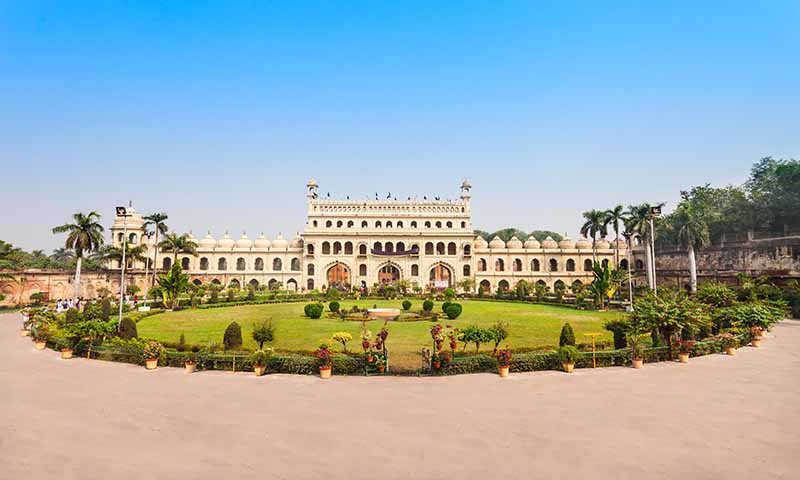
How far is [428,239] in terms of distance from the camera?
2179 inches

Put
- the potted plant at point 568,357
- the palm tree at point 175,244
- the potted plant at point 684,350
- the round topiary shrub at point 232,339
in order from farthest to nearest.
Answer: the palm tree at point 175,244 < the round topiary shrub at point 232,339 < the potted plant at point 684,350 < the potted plant at point 568,357

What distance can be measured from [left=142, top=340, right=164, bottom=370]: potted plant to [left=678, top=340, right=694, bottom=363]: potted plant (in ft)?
59.4

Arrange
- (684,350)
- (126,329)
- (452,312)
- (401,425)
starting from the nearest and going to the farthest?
(401,425), (684,350), (126,329), (452,312)

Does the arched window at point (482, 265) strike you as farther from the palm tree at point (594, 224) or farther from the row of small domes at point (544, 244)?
the palm tree at point (594, 224)

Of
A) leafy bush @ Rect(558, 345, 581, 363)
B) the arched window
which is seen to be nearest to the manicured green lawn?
leafy bush @ Rect(558, 345, 581, 363)

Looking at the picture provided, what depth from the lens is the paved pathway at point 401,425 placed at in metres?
7.20

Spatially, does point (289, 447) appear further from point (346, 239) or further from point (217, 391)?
point (346, 239)

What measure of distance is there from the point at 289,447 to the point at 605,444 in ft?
19.1

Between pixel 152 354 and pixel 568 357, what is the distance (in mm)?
13613

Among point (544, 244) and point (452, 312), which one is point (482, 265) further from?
point (452, 312)

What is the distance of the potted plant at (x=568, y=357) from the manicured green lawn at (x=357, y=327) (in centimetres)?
308

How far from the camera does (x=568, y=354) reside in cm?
1393

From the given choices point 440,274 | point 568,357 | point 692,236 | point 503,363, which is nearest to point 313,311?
point 503,363

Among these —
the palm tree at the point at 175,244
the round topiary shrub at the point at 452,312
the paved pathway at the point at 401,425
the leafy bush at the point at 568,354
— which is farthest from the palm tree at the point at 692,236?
the palm tree at the point at 175,244
